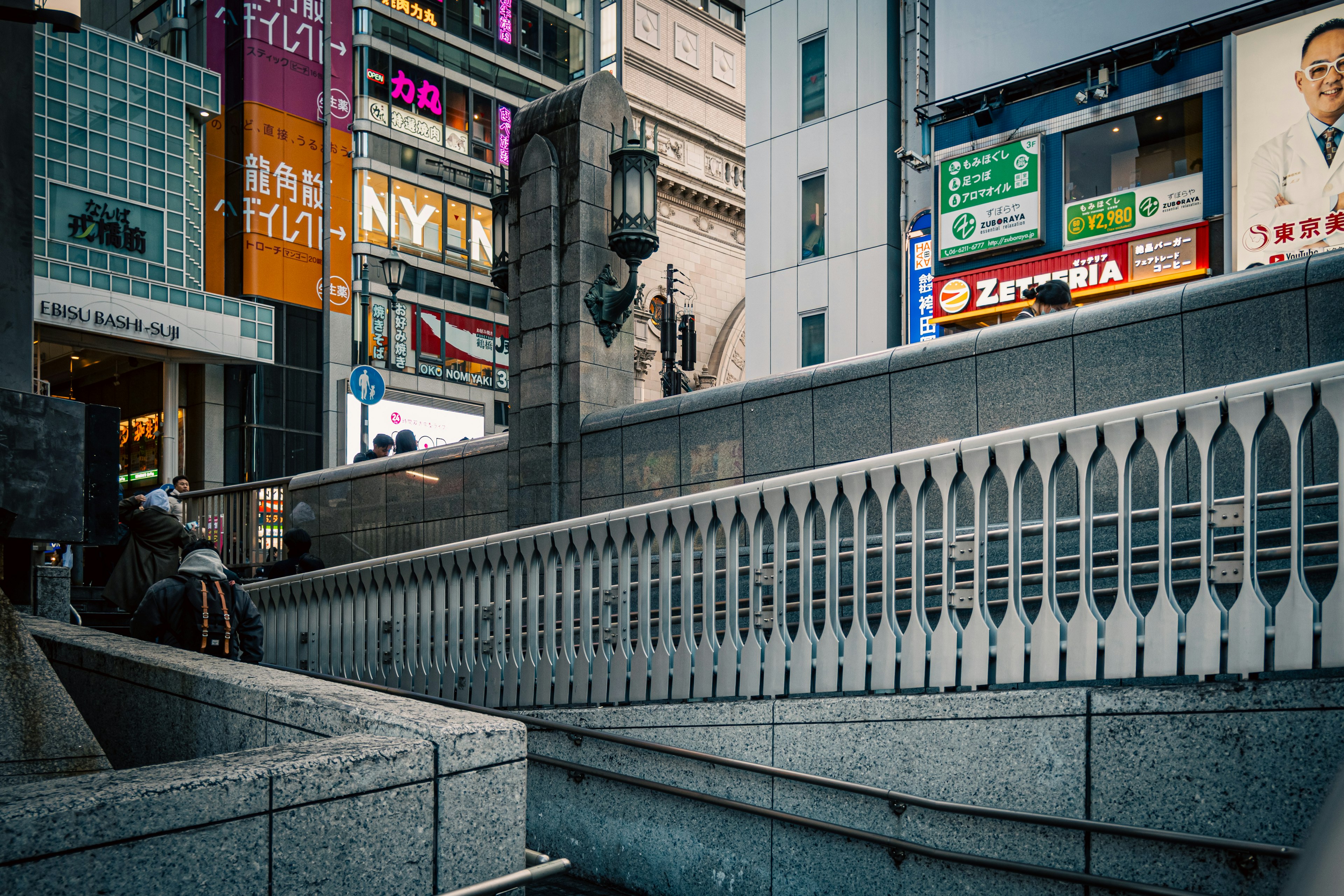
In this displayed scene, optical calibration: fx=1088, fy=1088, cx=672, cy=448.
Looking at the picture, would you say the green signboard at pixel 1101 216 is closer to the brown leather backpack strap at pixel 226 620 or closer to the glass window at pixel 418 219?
the brown leather backpack strap at pixel 226 620

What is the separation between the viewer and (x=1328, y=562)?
16.5 feet

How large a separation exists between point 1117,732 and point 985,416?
300cm

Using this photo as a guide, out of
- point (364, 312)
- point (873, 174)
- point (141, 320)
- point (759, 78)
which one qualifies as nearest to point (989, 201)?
point (873, 174)

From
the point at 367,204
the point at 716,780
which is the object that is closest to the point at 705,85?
the point at 367,204

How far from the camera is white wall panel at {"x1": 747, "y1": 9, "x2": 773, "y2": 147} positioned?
93.5 ft

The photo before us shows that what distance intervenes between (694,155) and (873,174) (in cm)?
2665

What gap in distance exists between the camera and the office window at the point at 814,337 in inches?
1044

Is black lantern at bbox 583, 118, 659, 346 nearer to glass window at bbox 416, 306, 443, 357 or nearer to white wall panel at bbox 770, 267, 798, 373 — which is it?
white wall panel at bbox 770, 267, 798, 373

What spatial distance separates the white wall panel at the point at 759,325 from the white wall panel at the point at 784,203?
61 cm

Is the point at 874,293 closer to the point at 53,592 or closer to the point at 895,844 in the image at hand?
the point at 53,592

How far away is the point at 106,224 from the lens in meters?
27.5

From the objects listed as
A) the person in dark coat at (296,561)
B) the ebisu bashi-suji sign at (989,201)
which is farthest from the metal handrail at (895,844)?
the ebisu bashi-suji sign at (989,201)

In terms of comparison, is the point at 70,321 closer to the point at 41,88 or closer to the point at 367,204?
the point at 41,88

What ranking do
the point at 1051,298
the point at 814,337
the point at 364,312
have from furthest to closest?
1. the point at 364,312
2. the point at 814,337
3. the point at 1051,298
